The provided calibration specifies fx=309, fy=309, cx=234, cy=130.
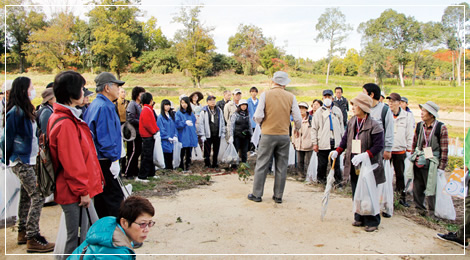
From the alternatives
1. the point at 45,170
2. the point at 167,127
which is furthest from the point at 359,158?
the point at 167,127

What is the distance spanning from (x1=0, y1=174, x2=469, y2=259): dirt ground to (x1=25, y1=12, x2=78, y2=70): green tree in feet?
14.9

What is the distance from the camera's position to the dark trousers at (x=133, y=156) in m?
6.37

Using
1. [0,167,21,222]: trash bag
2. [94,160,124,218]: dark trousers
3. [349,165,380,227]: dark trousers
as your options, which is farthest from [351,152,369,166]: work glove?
[0,167,21,222]: trash bag

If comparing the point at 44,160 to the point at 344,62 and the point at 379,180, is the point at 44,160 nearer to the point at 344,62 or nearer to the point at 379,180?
the point at 379,180

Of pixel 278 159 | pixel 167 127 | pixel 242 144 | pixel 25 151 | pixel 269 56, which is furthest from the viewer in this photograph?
pixel 269 56

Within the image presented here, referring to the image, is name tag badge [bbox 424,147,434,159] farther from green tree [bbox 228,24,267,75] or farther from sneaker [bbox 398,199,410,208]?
green tree [bbox 228,24,267,75]

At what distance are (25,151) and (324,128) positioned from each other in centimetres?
506

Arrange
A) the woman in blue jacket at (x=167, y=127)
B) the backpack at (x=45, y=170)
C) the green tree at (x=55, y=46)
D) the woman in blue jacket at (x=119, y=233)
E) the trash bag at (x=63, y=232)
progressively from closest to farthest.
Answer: the woman in blue jacket at (x=119, y=233) < the backpack at (x=45, y=170) < the trash bag at (x=63, y=232) < the woman in blue jacket at (x=167, y=127) < the green tree at (x=55, y=46)

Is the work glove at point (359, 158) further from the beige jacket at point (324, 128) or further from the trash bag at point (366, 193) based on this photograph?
the beige jacket at point (324, 128)

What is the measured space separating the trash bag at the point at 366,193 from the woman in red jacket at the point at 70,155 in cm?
313

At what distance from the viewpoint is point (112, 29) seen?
23.9ft

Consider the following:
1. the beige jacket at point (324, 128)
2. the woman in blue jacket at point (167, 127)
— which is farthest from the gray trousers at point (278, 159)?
the woman in blue jacket at point (167, 127)

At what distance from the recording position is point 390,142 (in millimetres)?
4348

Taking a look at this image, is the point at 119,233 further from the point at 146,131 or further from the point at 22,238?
the point at 146,131
